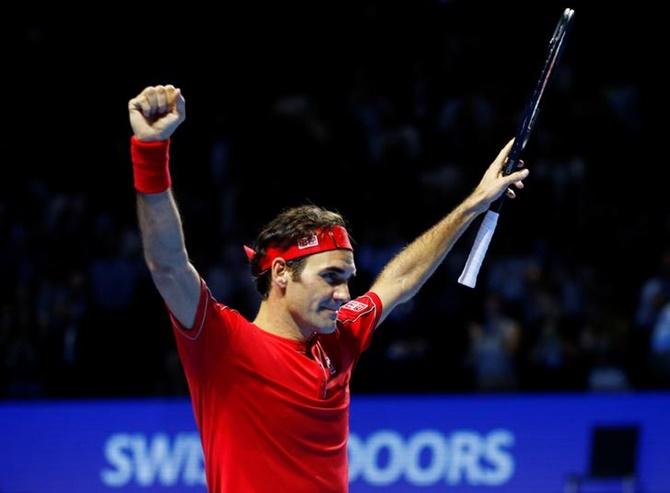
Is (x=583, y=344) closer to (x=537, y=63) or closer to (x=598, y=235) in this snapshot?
(x=598, y=235)

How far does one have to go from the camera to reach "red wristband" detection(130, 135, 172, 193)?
13.4 feet

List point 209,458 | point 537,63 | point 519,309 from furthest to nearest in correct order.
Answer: point 537,63
point 519,309
point 209,458

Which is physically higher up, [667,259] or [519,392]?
[667,259]

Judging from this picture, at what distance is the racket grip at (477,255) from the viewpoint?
5168 millimetres

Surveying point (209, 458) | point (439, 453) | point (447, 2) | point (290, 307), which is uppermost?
point (447, 2)

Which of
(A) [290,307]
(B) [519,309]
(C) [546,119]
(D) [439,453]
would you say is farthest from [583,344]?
(A) [290,307]

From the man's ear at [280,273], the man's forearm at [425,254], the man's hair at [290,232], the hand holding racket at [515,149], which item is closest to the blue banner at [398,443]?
the man's forearm at [425,254]

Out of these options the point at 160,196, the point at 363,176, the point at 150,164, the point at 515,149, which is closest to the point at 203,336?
the point at 160,196

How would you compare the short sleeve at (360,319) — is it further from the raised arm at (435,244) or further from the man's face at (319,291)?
the man's face at (319,291)

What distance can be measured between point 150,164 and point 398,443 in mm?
7049

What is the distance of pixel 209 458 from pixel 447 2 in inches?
483

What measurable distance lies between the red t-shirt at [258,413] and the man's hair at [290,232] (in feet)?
0.82

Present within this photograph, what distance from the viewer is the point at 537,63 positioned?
52.0 feet

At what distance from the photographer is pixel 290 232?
492 centimetres
